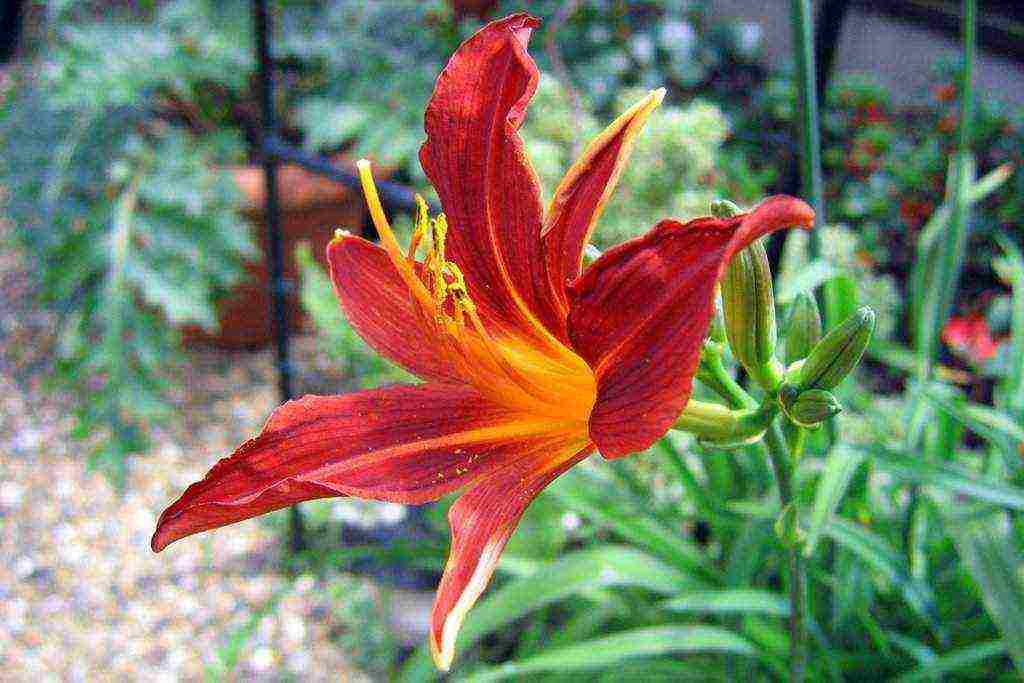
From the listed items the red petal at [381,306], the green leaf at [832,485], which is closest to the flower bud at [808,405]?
the red petal at [381,306]

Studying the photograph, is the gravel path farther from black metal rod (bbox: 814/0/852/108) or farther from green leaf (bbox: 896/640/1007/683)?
black metal rod (bbox: 814/0/852/108)

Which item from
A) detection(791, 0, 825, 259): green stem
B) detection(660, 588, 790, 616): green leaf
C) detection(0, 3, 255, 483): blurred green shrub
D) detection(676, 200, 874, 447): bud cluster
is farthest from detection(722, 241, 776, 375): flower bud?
detection(0, 3, 255, 483): blurred green shrub

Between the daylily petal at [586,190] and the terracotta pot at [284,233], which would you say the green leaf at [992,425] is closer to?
the daylily petal at [586,190]

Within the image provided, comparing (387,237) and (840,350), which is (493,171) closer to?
(387,237)

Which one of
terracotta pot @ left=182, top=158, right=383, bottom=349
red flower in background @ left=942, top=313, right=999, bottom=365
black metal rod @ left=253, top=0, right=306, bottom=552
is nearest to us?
black metal rod @ left=253, top=0, right=306, bottom=552

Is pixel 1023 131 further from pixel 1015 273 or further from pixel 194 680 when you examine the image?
pixel 194 680

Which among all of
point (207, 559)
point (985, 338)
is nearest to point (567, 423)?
point (985, 338)
